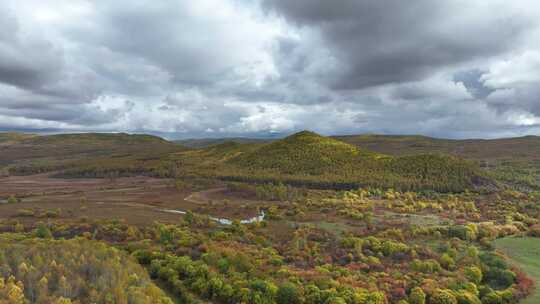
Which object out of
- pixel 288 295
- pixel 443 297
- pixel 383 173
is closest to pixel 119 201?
pixel 288 295

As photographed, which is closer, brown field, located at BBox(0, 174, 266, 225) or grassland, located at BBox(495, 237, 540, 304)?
grassland, located at BBox(495, 237, 540, 304)

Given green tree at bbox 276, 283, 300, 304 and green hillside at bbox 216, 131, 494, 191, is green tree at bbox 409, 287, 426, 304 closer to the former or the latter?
green tree at bbox 276, 283, 300, 304

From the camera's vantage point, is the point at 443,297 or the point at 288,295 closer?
the point at 443,297

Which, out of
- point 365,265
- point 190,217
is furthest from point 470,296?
point 190,217

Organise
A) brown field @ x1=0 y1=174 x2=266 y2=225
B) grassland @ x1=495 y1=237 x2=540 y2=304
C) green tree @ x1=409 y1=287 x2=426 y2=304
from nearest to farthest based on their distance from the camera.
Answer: green tree @ x1=409 y1=287 x2=426 y2=304 < grassland @ x1=495 y1=237 x2=540 y2=304 < brown field @ x1=0 y1=174 x2=266 y2=225

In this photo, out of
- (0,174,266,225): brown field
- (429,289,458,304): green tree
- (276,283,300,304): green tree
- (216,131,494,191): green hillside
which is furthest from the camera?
(216,131,494,191): green hillside

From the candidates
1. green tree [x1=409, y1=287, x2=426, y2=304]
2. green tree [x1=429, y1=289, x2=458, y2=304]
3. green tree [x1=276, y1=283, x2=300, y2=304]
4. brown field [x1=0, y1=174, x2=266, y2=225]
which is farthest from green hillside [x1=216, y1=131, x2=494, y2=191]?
green tree [x1=276, y1=283, x2=300, y2=304]

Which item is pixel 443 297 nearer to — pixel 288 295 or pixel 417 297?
pixel 417 297
